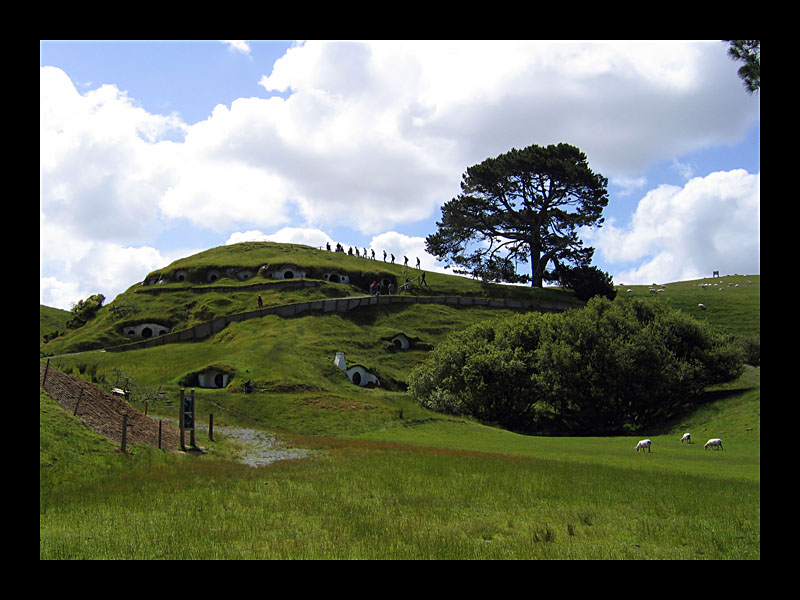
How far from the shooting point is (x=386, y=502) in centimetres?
1856

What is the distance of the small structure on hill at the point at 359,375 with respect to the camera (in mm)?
80062

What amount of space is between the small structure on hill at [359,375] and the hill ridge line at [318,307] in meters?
24.3

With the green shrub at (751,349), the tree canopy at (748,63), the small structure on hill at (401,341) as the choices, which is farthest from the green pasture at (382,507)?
the small structure on hill at (401,341)

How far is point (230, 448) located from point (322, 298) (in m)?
81.4

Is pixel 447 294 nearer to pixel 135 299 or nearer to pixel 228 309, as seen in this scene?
pixel 228 309

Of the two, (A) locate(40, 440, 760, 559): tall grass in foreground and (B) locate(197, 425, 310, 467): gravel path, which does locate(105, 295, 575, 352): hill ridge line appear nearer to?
(B) locate(197, 425, 310, 467): gravel path

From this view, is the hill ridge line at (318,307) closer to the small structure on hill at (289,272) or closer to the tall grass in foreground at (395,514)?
the small structure on hill at (289,272)

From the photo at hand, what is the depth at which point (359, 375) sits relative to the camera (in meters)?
A: 80.4

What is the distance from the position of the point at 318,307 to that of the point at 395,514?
9008cm

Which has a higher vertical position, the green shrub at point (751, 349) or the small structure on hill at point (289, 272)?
the small structure on hill at point (289, 272)

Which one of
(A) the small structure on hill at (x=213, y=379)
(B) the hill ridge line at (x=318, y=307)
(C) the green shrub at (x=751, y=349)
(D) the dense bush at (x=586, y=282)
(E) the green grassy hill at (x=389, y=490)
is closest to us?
(E) the green grassy hill at (x=389, y=490)
